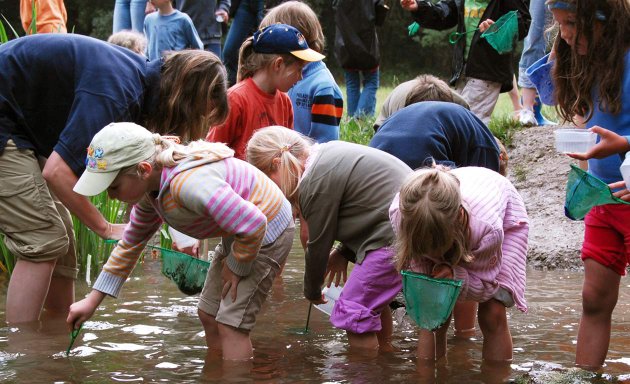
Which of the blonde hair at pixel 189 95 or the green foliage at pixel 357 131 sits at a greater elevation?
the blonde hair at pixel 189 95

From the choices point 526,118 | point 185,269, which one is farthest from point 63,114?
point 526,118

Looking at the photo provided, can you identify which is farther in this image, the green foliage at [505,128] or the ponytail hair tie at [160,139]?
the green foliage at [505,128]

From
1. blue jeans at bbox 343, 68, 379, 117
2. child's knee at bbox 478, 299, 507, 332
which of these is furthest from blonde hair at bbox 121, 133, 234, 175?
blue jeans at bbox 343, 68, 379, 117

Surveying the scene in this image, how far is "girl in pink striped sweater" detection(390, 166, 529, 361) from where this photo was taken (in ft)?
9.73

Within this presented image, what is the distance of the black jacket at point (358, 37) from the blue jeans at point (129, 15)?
1.90m

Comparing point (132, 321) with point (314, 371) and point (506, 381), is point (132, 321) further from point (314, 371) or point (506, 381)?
point (506, 381)

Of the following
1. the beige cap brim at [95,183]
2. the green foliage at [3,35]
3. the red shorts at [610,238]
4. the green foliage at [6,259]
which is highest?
the green foliage at [3,35]

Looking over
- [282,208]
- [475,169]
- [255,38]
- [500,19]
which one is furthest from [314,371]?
[500,19]

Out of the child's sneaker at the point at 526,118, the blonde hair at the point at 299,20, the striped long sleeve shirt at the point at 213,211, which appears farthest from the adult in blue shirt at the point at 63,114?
the child's sneaker at the point at 526,118

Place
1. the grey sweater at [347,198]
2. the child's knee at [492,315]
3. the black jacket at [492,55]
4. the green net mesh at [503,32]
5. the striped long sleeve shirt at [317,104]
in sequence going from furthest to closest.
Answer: the black jacket at [492,55], the green net mesh at [503,32], the striped long sleeve shirt at [317,104], the grey sweater at [347,198], the child's knee at [492,315]

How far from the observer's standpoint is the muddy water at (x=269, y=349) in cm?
339

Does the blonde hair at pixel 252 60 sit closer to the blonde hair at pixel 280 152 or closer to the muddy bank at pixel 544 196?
the blonde hair at pixel 280 152

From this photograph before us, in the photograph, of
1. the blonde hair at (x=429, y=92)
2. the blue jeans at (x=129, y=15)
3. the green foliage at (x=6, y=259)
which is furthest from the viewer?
the blue jeans at (x=129, y=15)

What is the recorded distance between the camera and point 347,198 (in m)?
3.53
